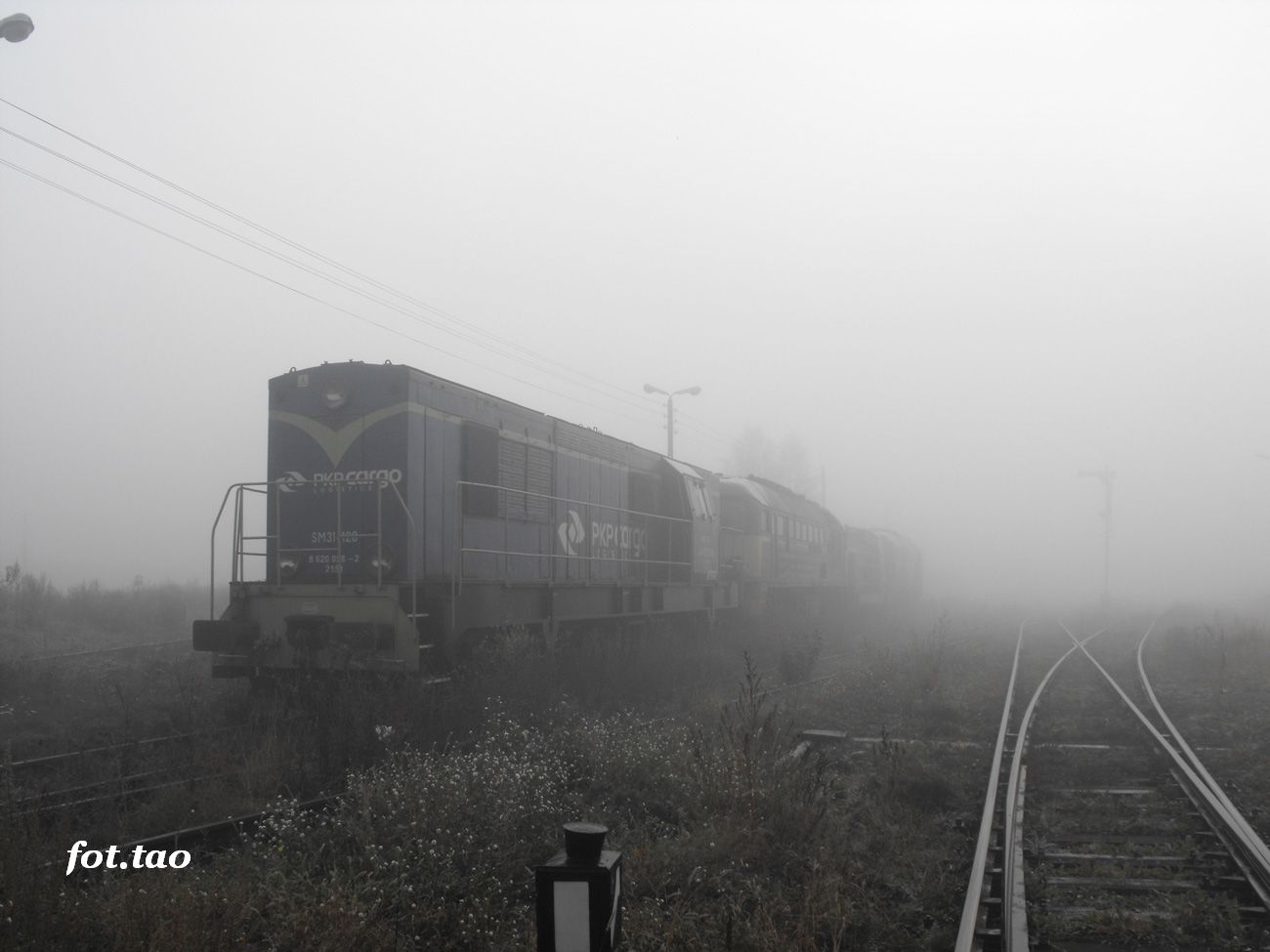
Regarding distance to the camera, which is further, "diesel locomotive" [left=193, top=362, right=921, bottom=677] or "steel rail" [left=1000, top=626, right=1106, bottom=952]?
"diesel locomotive" [left=193, top=362, right=921, bottom=677]

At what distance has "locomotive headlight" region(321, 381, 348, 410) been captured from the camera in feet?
38.2

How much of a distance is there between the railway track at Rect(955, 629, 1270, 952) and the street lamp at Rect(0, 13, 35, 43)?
10.1 m

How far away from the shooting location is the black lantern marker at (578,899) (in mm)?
3023

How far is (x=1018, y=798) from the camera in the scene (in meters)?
7.88

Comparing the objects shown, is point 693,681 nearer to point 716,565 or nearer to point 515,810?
point 716,565

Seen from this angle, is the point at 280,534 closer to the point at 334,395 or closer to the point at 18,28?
the point at 334,395

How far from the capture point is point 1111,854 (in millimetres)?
6457

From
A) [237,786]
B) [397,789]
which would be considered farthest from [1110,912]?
[237,786]

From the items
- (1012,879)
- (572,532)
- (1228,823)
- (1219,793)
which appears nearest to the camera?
(1012,879)

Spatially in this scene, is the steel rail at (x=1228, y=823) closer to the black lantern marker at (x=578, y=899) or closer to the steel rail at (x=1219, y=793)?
the steel rail at (x=1219, y=793)

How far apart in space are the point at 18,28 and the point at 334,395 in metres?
4.67

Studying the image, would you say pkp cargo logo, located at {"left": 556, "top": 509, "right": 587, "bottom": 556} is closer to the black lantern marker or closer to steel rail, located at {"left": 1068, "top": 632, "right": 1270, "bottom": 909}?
steel rail, located at {"left": 1068, "top": 632, "right": 1270, "bottom": 909}

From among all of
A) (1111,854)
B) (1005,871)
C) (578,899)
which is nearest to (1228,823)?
(1111,854)

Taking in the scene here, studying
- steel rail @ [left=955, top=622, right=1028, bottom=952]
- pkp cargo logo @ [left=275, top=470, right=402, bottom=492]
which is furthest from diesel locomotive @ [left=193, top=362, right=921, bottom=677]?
steel rail @ [left=955, top=622, right=1028, bottom=952]
